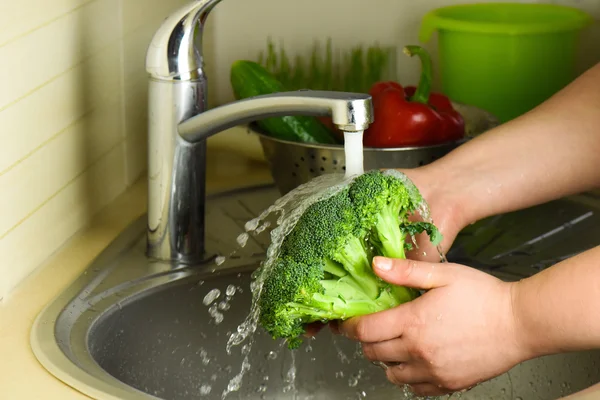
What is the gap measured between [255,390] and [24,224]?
0.40 metres

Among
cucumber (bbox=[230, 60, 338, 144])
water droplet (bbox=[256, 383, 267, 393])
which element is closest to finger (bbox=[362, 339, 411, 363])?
water droplet (bbox=[256, 383, 267, 393])

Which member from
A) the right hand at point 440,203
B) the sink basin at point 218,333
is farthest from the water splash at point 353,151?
the sink basin at point 218,333

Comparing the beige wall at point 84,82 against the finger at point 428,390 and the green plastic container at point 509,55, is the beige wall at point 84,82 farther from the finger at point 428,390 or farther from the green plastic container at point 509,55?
the finger at point 428,390

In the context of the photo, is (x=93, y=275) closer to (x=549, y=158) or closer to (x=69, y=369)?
(x=69, y=369)

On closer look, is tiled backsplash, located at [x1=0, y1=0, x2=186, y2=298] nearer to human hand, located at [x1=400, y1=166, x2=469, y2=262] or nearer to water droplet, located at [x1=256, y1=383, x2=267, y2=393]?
water droplet, located at [x1=256, y1=383, x2=267, y2=393]

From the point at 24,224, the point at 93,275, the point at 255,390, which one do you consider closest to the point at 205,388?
the point at 255,390

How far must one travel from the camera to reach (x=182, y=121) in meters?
1.23

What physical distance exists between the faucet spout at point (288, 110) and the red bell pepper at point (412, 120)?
0.30 metres

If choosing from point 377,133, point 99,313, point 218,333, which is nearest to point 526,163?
point 377,133

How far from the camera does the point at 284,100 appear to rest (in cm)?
A: 112

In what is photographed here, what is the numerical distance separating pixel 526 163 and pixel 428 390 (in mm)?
372

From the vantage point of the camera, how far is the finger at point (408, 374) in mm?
1002

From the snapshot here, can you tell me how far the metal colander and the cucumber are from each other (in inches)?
0.9

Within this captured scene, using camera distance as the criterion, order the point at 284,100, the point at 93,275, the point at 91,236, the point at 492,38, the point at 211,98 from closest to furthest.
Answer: the point at 284,100 < the point at 93,275 < the point at 91,236 < the point at 492,38 < the point at 211,98
